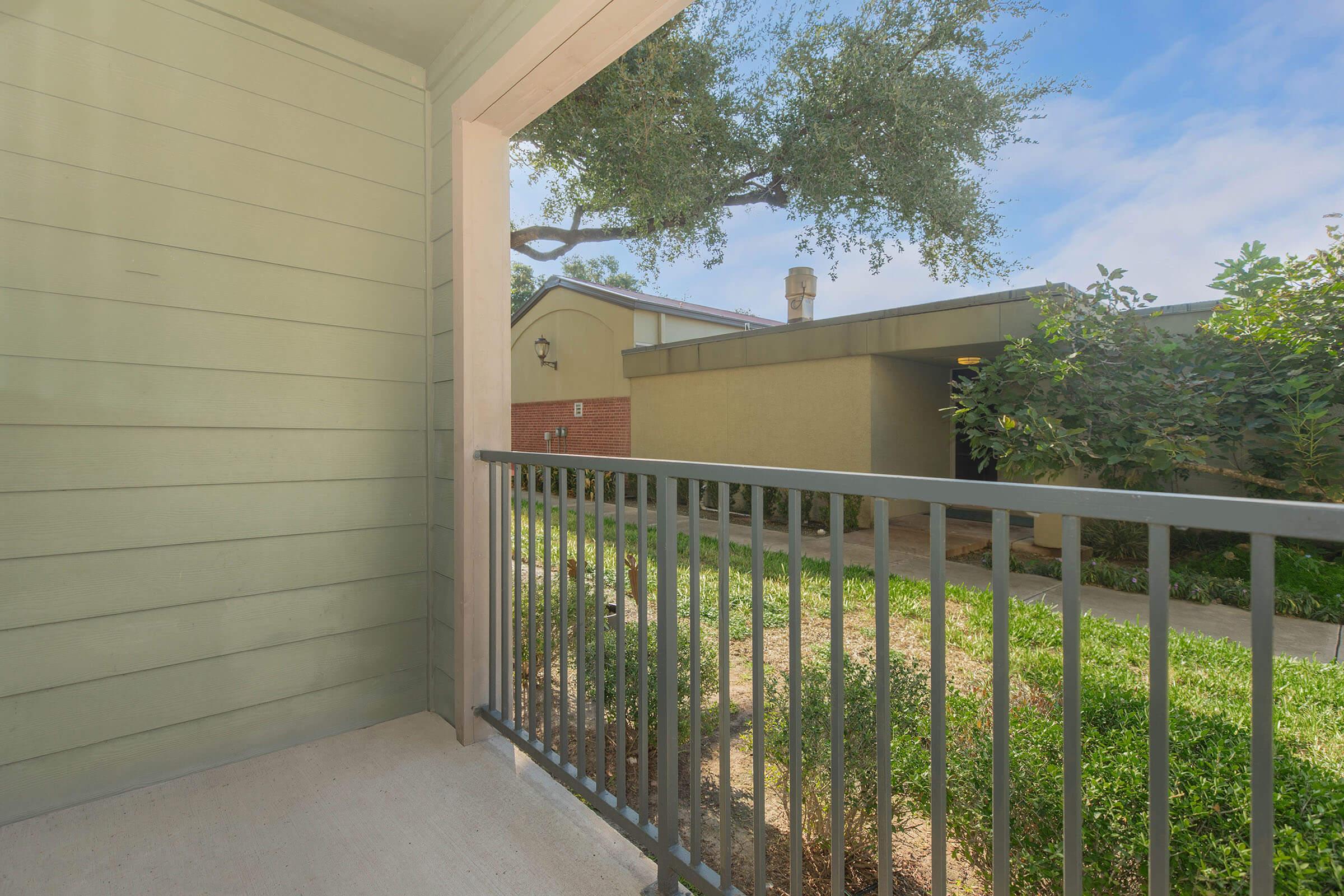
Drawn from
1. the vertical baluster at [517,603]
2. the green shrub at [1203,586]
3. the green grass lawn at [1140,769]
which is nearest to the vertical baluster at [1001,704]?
the green grass lawn at [1140,769]

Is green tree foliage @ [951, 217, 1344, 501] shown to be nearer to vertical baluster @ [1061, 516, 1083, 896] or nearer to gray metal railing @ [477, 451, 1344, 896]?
gray metal railing @ [477, 451, 1344, 896]

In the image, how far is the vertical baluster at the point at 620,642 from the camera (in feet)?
4.66

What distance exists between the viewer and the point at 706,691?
7.03ft

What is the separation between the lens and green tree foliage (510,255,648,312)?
17672 mm

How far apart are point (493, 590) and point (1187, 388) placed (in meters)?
4.82

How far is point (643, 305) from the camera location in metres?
9.25

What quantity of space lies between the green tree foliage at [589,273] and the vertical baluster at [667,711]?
1711cm

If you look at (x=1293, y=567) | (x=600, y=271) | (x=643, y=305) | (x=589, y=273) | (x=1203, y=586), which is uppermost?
(x=600, y=271)

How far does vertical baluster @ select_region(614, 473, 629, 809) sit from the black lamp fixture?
943 cm

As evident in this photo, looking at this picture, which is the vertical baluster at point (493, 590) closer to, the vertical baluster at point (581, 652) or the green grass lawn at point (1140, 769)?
the vertical baluster at point (581, 652)

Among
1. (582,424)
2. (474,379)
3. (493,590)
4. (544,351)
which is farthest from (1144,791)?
(544,351)

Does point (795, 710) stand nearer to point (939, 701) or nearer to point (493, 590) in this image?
point (939, 701)

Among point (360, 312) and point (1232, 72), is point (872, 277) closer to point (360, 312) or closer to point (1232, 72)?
point (360, 312)

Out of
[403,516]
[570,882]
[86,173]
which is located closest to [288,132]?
[86,173]
